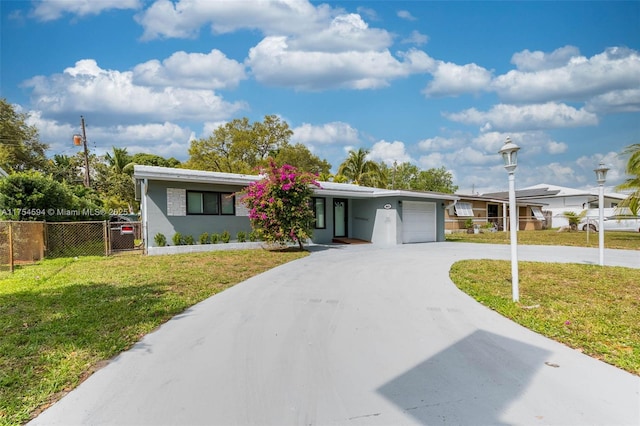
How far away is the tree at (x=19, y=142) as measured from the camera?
23094mm

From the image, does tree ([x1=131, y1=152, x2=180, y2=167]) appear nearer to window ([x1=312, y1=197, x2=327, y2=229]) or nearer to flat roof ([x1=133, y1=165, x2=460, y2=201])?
flat roof ([x1=133, y1=165, x2=460, y2=201])

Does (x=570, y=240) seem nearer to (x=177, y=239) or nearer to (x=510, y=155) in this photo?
(x=510, y=155)

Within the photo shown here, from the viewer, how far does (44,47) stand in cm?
1376

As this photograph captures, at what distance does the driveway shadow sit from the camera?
2457 mm

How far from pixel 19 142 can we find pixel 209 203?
21846mm

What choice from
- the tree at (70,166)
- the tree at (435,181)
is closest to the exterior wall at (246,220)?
the tree at (70,166)

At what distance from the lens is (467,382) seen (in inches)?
114

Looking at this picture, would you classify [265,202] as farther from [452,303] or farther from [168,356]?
[168,356]

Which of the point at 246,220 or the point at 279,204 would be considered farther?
the point at 246,220

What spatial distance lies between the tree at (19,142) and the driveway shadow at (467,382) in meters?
25.9

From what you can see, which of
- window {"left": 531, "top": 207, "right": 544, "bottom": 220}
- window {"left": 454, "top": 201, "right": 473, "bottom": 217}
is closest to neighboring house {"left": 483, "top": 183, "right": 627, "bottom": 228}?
window {"left": 531, "top": 207, "right": 544, "bottom": 220}

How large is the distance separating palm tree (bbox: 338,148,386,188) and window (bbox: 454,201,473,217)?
1097 centimetres

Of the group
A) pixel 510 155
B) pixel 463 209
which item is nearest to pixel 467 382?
pixel 510 155

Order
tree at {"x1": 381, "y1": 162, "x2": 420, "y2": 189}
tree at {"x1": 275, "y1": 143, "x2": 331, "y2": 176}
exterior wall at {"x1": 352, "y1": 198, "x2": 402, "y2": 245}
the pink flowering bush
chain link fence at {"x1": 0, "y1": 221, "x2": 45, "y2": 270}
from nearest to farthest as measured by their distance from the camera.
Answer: chain link fence at {"x1": 0, "y1": 221, "x2": 45, "y2": 270} < the pink flowering bush < exterior wall at {"x1": 352, "y1": 198, "x2": 402, "y2": 245} < tree at {"x1": 275, "y1": 143, "x2": 331, "y2": 176} < tree at {"x1": 381, "y1": 162, "x2": 420, "y2": 189}
